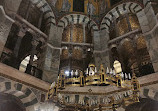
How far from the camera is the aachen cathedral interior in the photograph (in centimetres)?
570

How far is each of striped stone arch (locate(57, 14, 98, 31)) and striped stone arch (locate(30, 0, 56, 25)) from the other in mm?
619

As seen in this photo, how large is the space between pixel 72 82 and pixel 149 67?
4.99m

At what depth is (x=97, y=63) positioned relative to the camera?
10383 millimetres

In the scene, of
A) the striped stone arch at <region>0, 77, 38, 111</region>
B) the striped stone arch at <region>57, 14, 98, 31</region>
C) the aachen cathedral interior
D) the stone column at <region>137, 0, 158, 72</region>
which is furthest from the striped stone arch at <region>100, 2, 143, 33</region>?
the striped stone arch at <region>0, 77, 38, 111</region>

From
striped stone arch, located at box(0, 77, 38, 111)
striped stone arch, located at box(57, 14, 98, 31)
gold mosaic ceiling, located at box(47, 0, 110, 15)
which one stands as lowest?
striped stone arch, located at box(0, 77, 38, 111)

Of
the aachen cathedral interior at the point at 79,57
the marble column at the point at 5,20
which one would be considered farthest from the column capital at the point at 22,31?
the marble column at the point at 5,20

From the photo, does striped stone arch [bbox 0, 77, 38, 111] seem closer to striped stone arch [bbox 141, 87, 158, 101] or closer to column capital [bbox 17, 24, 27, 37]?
column capital [bbox 17, 24, 27, 37]

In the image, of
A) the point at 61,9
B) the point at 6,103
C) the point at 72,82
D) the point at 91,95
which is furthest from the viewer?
the point at 61,9

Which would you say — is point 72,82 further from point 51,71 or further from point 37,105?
point 51,71

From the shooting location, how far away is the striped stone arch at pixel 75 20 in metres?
12.1

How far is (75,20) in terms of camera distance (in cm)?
1266

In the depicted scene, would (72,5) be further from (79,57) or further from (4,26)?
(4,26)

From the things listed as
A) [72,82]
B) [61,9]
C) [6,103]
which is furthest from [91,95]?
[61,9]

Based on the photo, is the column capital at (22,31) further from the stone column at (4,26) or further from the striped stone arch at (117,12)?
the striped stone arch at (117,12)
